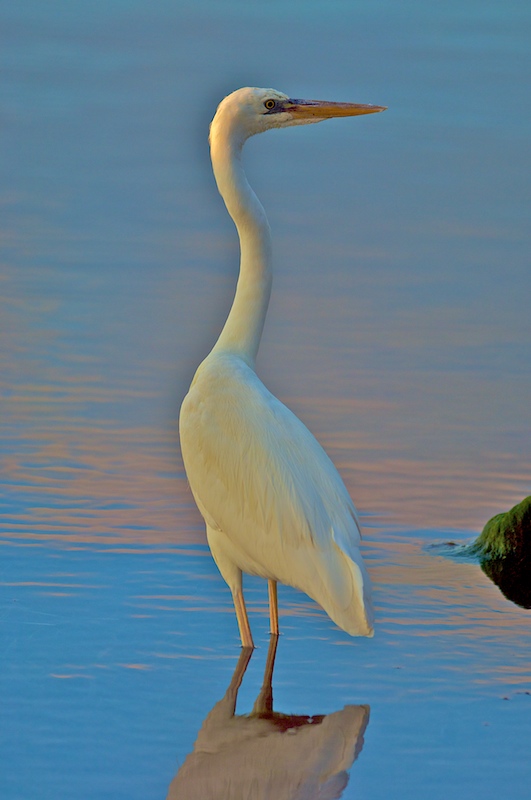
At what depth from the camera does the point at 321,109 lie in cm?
566

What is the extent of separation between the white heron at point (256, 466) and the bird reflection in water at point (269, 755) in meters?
0.34

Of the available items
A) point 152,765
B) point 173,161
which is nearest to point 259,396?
point 152,765

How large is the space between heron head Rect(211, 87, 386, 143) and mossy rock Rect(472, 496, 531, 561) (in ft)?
5.85

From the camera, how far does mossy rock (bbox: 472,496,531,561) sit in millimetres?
5805

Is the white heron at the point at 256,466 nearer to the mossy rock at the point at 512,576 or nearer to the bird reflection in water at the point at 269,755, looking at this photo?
the bird reflection in water at the point at 269,755

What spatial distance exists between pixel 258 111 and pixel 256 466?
1.50m

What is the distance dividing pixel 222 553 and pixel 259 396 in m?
0.60

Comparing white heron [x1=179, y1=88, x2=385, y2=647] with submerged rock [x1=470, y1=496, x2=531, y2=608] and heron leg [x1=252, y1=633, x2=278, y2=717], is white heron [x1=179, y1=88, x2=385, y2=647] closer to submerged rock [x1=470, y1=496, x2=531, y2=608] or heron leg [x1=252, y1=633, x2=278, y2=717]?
heron leg [x1=252, y1=633, x2=278, y2=717]

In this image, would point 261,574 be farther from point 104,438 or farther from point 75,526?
point 104,438

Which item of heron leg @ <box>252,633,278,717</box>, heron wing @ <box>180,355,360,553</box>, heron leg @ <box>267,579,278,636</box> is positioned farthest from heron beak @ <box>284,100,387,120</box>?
heron leg @ <box>252,633,278,717</box>

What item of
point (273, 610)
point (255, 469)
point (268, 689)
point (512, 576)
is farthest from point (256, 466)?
point (512, 576)

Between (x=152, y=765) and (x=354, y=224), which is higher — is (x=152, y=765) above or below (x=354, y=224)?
below

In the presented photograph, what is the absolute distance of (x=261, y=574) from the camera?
4957 mm

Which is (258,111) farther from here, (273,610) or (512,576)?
(512,576)
